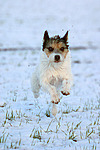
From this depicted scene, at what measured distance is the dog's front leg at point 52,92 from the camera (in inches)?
184

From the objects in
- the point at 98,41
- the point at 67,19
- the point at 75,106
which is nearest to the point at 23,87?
the point at 75,106

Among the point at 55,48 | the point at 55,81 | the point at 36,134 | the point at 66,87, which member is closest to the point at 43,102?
the point at 55,81

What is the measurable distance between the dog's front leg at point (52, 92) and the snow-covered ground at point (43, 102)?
1.22 feet

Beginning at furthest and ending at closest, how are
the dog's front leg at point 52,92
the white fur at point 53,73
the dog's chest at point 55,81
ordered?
1. the dog's chest at point 55,81
2. the white fur at point 53,73
3. the dog's front leg at point 52,92

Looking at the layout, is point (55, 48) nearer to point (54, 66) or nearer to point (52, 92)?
point (54, 66)

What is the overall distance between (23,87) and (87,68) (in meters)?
5.06

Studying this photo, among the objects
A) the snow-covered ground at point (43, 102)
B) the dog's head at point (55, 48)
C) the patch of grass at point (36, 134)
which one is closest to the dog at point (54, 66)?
the dog's head at point (55, 48)

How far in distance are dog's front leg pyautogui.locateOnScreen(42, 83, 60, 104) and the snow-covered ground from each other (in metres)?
0.37

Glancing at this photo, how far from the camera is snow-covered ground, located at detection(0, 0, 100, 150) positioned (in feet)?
12.3

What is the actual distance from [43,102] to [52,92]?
1672 millimetres

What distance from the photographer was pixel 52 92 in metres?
4.79

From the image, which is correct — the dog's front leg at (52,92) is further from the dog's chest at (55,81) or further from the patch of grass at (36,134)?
the patch of grass at (36,134)

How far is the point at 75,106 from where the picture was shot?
6.00 meters

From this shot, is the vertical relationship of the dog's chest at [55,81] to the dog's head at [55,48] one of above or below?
below
